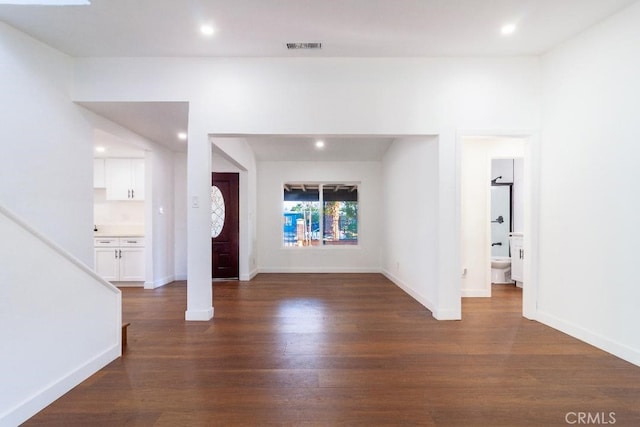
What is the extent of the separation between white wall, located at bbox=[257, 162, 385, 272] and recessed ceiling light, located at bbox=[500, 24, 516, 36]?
387 centimetres

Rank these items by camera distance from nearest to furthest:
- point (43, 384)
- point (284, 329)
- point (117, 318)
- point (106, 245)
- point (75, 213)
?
1. point (43, 384)
2. point (117, 318)
3. point (284, 329)
4. point (75, 213)
5. point (106, 245)

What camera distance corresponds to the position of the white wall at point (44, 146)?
9.52 feet

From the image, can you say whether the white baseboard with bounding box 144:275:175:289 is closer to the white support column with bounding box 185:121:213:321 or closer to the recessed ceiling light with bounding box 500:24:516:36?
the white support column with bounding box 185:121:213:321

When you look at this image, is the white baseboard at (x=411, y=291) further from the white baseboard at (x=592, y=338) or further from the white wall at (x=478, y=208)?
the white baseboard at (x=592, y=338)

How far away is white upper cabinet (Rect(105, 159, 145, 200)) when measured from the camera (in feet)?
18.5

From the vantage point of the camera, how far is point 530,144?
356cm

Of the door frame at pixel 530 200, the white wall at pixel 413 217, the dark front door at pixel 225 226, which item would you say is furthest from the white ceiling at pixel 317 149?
the door frame at pixel 530 200

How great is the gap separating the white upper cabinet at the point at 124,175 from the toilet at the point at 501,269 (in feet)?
21.5

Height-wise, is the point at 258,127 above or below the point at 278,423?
above

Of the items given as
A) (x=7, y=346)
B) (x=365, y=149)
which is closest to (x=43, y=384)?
(x=7, y=346)

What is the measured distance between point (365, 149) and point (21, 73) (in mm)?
4977

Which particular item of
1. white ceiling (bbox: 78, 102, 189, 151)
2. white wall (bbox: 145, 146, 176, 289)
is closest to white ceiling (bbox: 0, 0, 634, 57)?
white ceiling (bbox: 78, 102, 189, 151)

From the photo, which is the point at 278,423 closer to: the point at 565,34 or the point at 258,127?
the point at 258,127

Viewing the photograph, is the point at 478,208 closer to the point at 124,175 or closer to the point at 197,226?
the point at 197,226
